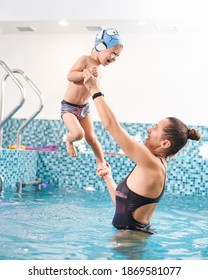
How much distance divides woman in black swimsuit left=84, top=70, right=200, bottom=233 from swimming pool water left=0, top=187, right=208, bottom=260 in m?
0.19

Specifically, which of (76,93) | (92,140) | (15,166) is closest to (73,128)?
(92,140)

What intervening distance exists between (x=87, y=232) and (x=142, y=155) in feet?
3.35

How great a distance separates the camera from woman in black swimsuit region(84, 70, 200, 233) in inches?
115

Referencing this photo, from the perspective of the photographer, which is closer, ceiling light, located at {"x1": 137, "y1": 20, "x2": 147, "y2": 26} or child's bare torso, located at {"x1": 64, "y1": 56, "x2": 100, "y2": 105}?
child's bare torso, located at {"x1": 64, "y1": 56, "x2": 100, "y2": 105}

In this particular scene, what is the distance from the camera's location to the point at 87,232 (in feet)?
12.2

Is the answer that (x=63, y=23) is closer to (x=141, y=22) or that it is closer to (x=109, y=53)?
(x=141, y=22)

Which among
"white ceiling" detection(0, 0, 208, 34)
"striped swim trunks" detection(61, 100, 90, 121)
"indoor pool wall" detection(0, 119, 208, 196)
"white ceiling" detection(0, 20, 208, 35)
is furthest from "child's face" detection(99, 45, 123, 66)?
"white ceiling" detection(0, 20, 208, 35)

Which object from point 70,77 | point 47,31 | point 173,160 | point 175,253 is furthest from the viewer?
point 47,31

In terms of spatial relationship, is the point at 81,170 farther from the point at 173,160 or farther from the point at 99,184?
the point at 173,160

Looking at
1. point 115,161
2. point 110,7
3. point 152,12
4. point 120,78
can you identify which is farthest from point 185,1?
point 115,161

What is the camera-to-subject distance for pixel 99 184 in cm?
801

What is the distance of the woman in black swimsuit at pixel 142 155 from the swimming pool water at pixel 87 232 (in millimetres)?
189

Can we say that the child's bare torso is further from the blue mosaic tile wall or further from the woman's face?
the blue mosaic tile wall

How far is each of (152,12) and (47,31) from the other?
2668 millimetres
